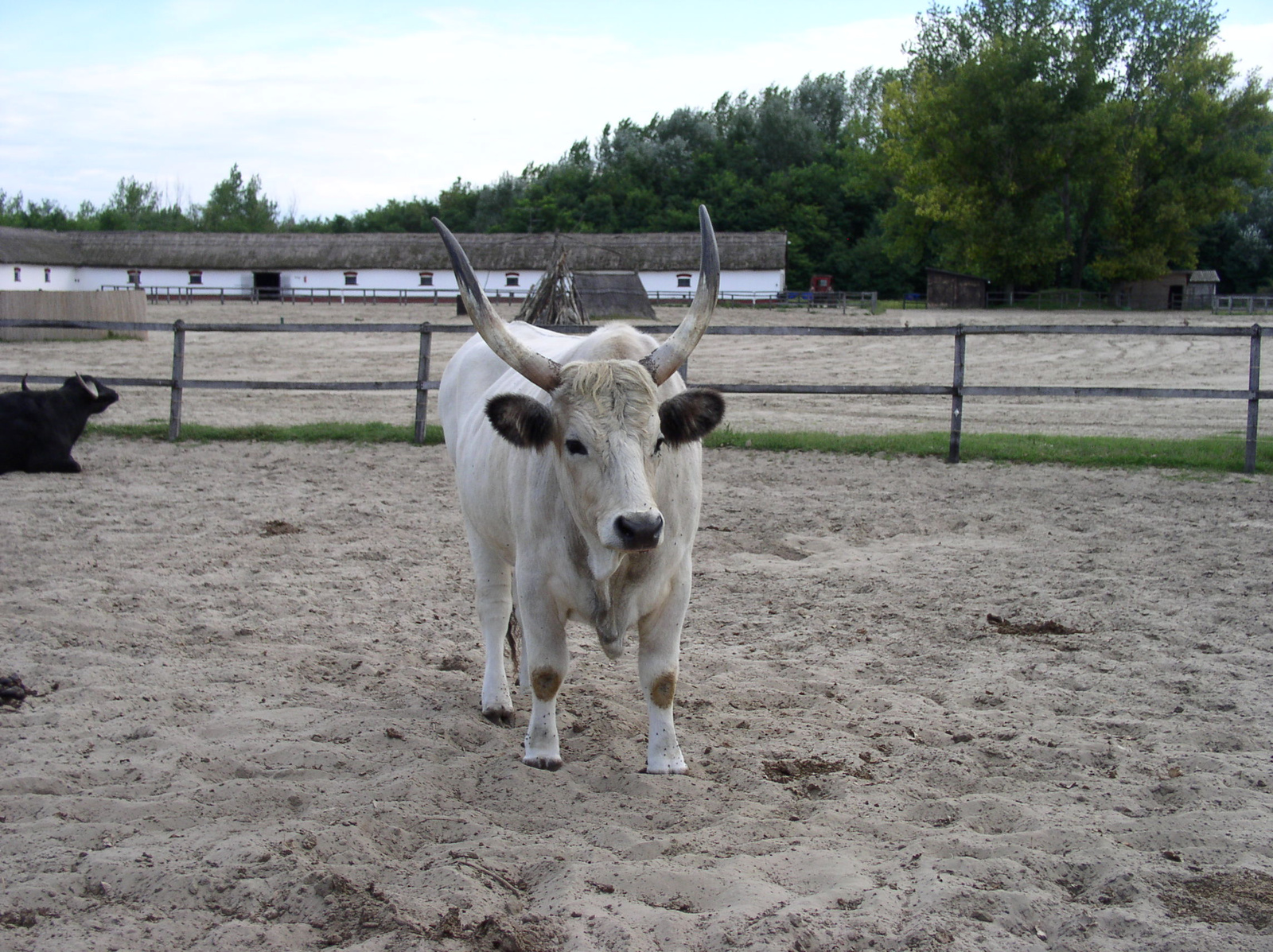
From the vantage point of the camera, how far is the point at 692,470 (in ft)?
12.4

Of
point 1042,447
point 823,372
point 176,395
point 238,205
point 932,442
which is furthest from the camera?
point 238,205

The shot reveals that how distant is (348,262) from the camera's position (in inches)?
2071

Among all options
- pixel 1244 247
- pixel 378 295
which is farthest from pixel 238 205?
pixel 1244 247

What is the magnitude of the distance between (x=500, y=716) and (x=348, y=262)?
170ft

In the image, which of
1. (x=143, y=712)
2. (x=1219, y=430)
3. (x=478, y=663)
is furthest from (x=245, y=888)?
(x=1219, y=430)

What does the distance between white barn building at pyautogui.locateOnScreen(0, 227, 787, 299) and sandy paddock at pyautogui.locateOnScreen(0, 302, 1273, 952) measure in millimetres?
40375

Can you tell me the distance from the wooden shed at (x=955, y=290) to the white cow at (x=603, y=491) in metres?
42.0

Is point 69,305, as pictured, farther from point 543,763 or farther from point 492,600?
point 543,763

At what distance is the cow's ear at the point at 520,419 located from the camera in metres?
3.32

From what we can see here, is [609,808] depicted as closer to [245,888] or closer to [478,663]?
[245,888]

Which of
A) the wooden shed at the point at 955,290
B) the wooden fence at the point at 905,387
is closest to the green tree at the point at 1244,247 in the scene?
the wooden shed at the point at 955,290

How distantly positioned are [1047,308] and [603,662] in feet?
134

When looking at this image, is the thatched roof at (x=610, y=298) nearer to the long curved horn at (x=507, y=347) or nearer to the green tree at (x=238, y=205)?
the long curved horn at (x=507, y=347)

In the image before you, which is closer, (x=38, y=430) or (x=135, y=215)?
(x=38, y=430)
